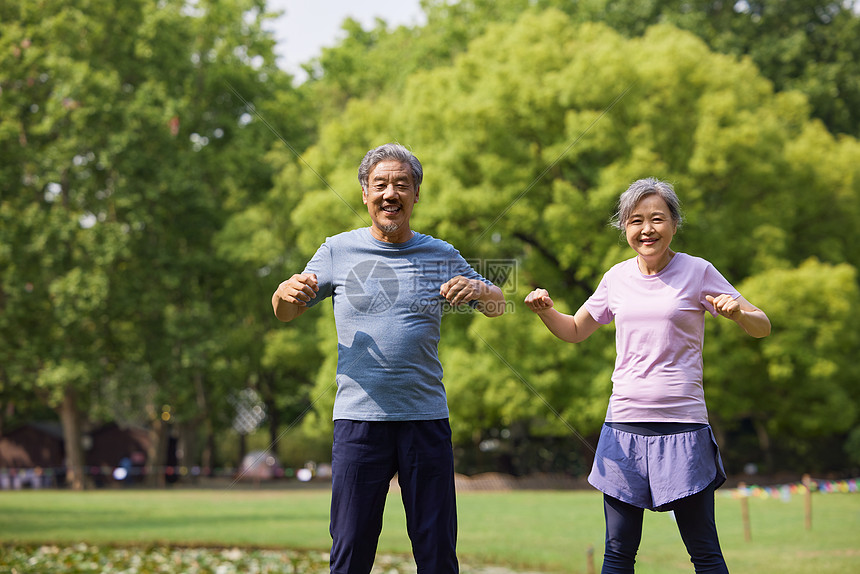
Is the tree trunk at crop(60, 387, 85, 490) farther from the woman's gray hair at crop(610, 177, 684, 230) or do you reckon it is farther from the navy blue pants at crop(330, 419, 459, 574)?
the woman's gray hair at crop(610, 177, 684, 230)

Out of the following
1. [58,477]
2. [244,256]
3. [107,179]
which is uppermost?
[107,179]

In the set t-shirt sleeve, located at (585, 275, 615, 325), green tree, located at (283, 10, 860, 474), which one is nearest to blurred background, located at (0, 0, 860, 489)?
green tree, located at (283, 10, 860, 474)

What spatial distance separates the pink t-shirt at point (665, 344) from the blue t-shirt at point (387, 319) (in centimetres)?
67

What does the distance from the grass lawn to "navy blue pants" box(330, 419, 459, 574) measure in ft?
17.1

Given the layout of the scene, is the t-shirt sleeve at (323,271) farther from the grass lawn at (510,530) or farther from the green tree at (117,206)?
the green tree at (117,206)

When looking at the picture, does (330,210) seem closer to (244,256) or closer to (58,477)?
(244,256)

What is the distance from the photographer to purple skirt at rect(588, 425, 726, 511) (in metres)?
3.32

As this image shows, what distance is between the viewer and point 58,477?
32.0 m

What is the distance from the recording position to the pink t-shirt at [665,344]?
134 inches

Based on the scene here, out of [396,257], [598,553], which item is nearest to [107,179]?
[598,553]

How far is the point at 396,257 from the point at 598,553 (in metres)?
6.89

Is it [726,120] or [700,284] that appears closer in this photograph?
[700,284]

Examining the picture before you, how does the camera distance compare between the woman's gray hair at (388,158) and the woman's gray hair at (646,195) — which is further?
the woman's gray hair at (646,195)

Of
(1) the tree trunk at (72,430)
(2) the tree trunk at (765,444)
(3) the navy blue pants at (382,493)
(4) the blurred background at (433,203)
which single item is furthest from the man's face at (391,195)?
(1) the tree trunk at (72,430)
